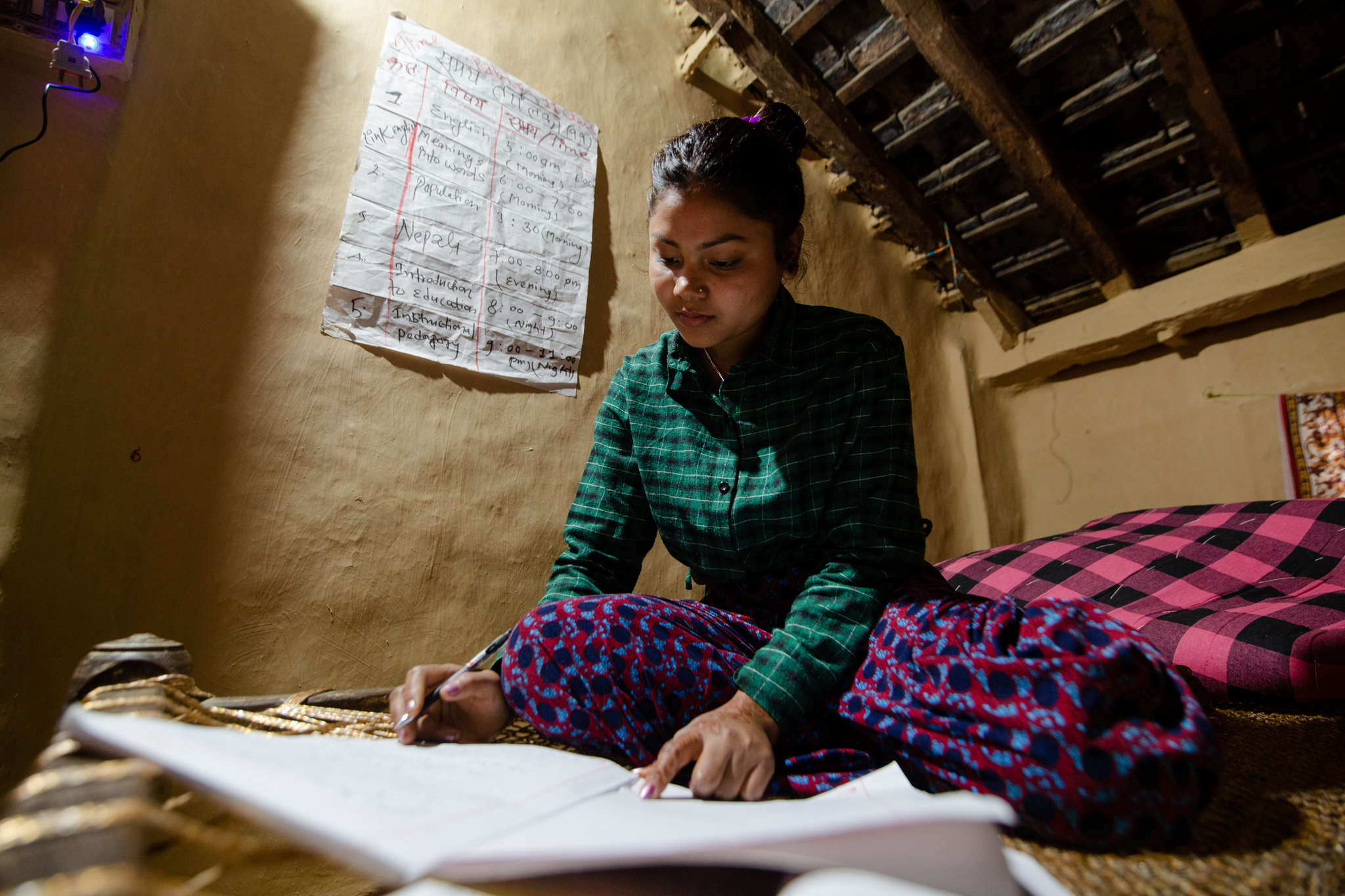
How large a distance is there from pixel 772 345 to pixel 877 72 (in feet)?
4.84

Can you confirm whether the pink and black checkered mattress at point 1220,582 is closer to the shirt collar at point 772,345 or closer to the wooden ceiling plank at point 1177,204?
the shirt collar at point 772,345

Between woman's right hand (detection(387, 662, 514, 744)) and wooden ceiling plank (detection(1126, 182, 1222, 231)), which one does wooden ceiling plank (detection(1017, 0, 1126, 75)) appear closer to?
wooden ceiling plank (detection(1126, 182, 1222, 231))

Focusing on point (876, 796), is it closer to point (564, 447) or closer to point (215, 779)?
point (215, 779)

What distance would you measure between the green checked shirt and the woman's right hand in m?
0.15

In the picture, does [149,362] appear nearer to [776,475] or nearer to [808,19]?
[776,475]

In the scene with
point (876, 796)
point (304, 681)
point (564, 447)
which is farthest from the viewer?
point (564, 447)

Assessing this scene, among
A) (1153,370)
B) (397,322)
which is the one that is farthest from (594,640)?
(1153,370)

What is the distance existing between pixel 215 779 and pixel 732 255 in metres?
0.74

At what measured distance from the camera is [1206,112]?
1604 mm

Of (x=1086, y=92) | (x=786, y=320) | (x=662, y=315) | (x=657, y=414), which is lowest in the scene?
(x=657, y=414)

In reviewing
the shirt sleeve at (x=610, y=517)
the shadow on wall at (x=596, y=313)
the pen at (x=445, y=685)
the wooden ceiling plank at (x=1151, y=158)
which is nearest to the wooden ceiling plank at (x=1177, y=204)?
the wooden ceiling plank at (x=1151, y=158)

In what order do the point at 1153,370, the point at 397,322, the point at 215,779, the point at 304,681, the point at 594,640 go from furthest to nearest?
the point at 1153,370, the point at 397,322, the point at 304,681, the point at 594,640, the point at 215,779

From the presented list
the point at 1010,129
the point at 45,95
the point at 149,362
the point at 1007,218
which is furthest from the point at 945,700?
the point at 1007,218

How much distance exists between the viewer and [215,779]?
0.27m
